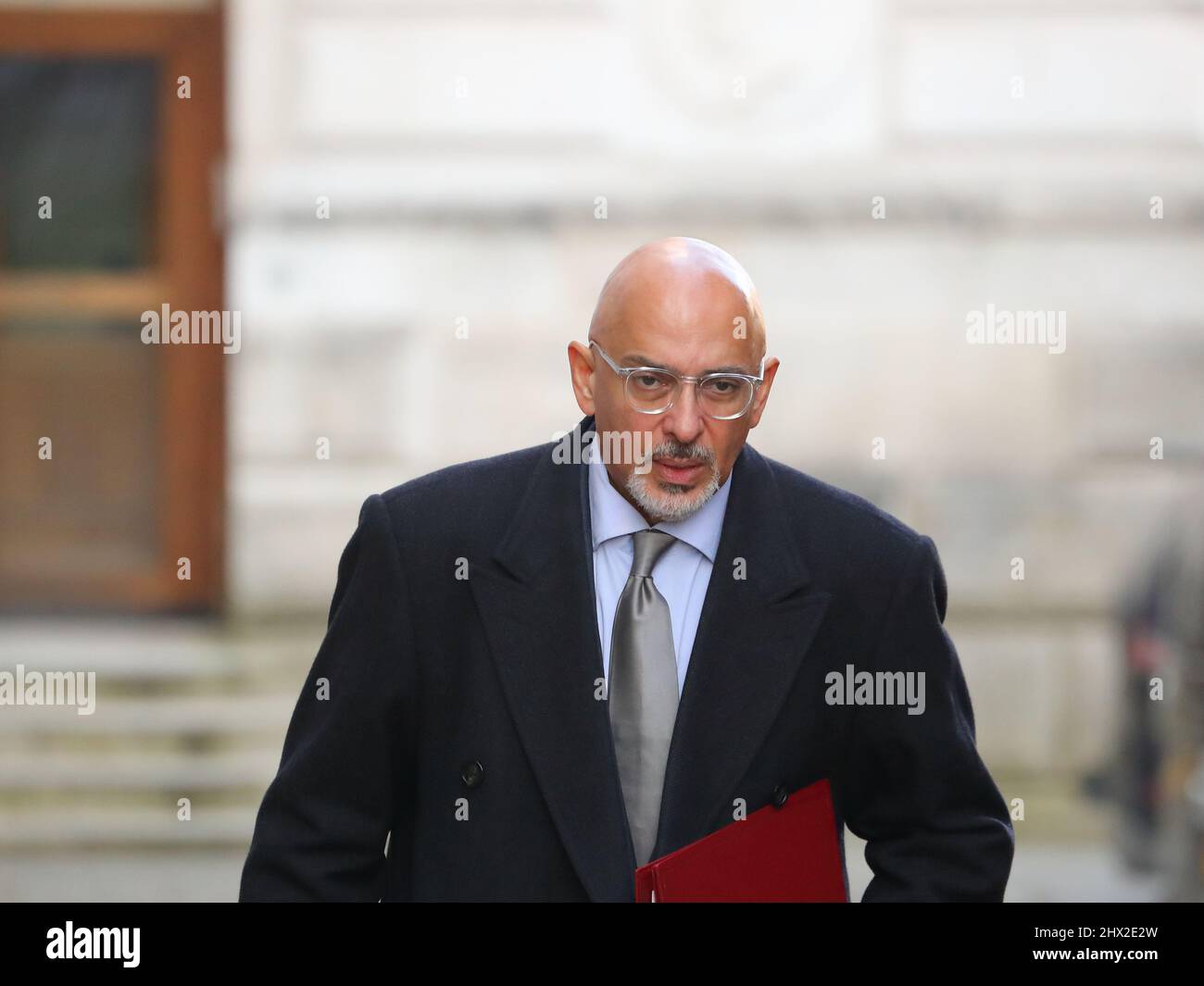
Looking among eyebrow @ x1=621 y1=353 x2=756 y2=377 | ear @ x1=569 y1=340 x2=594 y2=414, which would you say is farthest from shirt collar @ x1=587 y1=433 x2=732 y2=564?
eyebrow @ x1=621 y1=353 x2=756 y2=377

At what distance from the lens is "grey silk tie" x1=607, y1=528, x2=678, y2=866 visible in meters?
2.61

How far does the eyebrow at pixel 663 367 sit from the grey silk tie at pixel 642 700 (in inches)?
13.1

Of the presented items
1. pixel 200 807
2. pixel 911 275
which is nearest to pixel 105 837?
pixel 200 807

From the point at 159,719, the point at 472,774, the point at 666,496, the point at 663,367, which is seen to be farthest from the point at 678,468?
the point at 159,719

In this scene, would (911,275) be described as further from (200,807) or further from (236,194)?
(200,807)

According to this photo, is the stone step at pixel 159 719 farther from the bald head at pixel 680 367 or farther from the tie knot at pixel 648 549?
the bald head at pixel 680 367

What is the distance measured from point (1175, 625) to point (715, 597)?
501 centimetres

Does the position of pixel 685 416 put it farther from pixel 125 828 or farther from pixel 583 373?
pixel 125 828

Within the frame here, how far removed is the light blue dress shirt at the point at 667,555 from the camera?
2.76 metres

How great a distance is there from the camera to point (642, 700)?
266 centimetres

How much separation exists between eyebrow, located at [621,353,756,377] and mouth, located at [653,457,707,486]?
14 centimetres

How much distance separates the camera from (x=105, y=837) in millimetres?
6965
